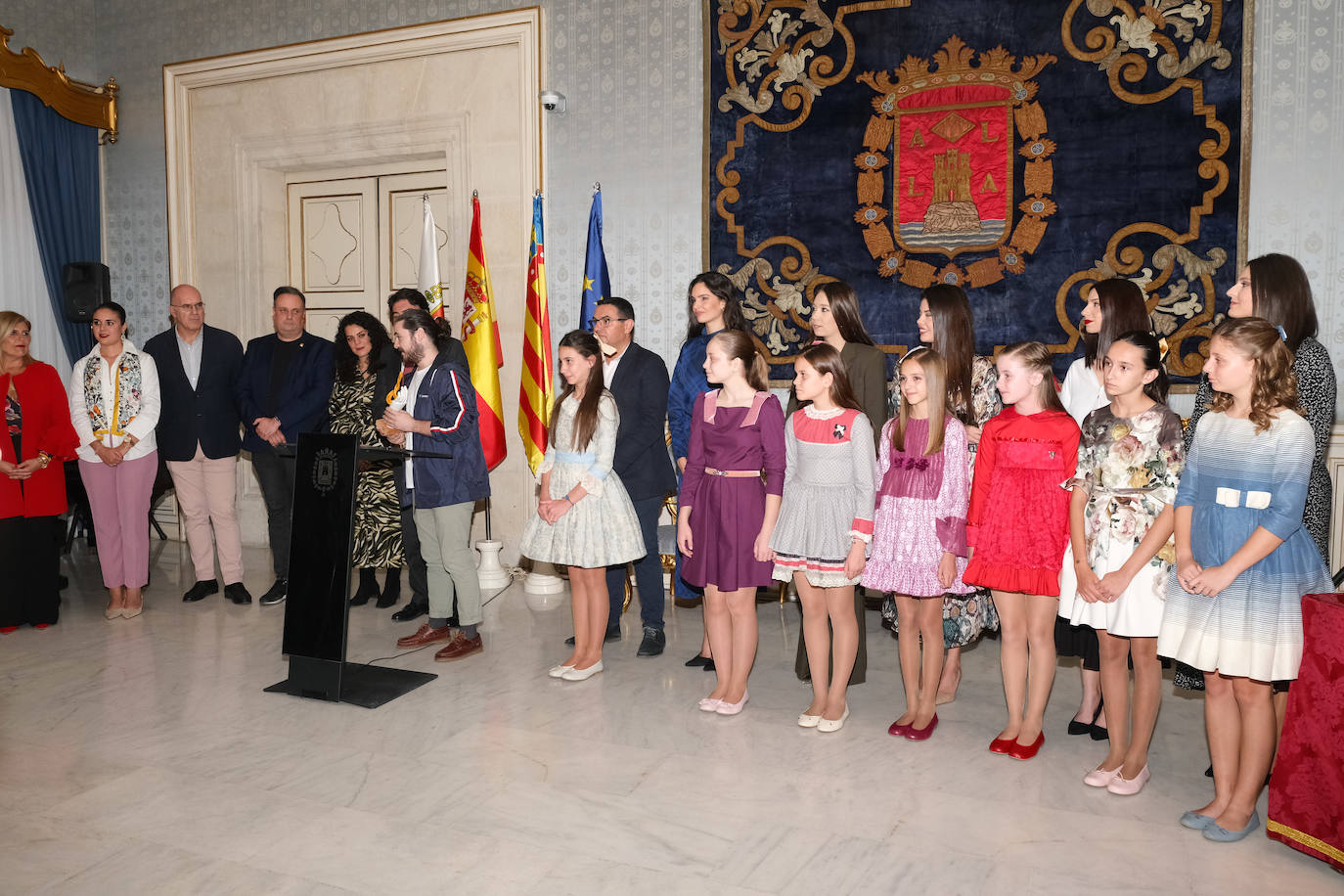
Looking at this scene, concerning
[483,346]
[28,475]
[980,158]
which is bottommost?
[28,475]

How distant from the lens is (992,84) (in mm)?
5324

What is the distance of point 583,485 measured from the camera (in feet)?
13.4

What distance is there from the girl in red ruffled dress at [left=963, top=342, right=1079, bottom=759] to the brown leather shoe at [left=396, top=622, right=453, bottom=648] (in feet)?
8.34

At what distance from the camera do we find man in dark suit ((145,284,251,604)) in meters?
5.65

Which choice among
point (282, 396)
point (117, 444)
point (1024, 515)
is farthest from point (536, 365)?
point (1024, 515)

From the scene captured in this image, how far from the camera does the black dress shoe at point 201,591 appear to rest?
5688 mm

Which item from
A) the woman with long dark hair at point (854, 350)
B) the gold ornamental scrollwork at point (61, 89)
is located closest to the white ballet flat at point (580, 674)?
the woman with long dark hair at point (854, 350)

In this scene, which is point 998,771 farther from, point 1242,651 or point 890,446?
point 890,446

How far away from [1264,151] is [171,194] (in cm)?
713

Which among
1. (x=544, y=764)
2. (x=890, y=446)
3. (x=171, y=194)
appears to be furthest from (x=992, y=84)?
(x=171, y=194)

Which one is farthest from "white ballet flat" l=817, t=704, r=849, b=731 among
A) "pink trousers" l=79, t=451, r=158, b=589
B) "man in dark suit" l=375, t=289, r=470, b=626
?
"pink trousers" l=79, t=451, r=158, b=589

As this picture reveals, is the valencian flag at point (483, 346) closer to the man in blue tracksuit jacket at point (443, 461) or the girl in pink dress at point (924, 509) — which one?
the man in blue tracksuit jacket at point (443, 461)

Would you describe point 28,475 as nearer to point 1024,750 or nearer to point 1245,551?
point 1024,750

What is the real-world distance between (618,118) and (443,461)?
2825 mm
